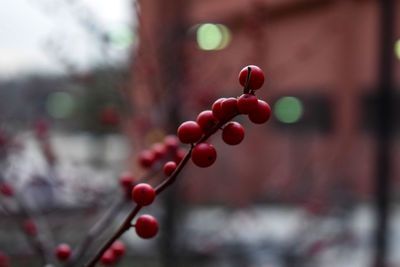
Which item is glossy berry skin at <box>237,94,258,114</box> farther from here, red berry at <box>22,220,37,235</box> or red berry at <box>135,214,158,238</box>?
red berry at <box>22,220,37,235</box>

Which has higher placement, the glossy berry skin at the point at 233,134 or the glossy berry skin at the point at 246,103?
the glossy berry skin at the point at 246,103

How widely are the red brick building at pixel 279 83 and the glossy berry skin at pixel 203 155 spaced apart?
166cm

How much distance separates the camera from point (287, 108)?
698 centimetres

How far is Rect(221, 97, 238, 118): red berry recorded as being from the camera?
1.71 feet

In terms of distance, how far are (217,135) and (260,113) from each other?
4.61 metres

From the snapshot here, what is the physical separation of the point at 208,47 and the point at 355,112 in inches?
204

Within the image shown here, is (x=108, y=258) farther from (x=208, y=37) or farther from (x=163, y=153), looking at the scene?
(x=208, y=37)

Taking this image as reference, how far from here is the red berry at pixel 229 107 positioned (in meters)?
0.52

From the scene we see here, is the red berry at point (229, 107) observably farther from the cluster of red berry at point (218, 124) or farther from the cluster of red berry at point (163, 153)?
the cluster of red berry at point (163, 153)

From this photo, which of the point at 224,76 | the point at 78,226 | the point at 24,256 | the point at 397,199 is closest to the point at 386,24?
the point at 224,76

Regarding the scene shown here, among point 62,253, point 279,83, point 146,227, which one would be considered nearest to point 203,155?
point 146,227

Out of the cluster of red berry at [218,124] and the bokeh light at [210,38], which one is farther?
the bokeh light at [210,38]

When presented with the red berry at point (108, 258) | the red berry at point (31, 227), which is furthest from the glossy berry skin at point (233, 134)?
the red berry at point (31, 227)

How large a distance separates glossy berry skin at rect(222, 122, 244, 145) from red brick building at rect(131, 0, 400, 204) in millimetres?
1637
